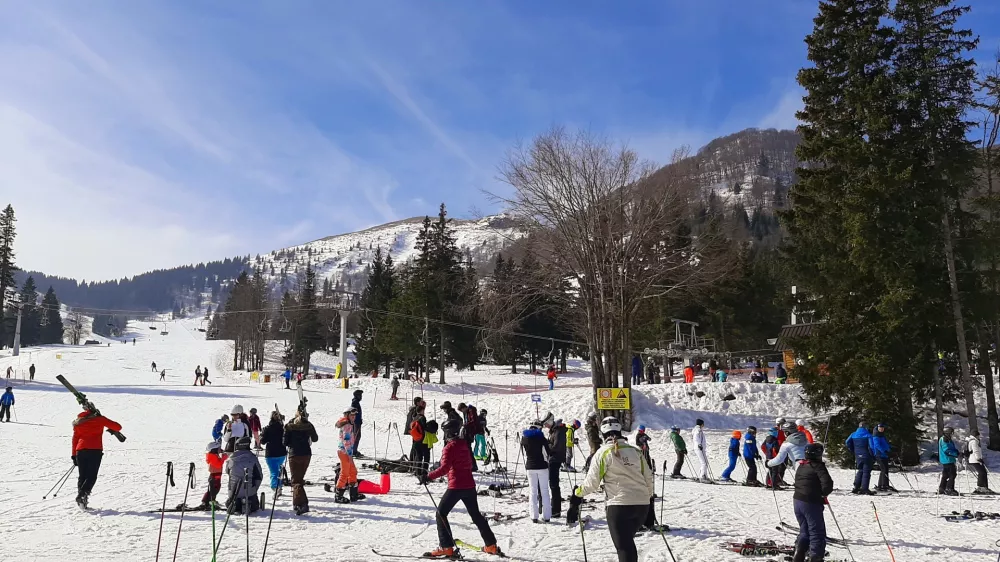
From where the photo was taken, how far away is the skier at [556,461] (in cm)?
1100

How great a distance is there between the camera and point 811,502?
320 inches

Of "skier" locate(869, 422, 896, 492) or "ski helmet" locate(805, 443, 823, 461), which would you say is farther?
"skier" locate(869, 422, 896, 492)

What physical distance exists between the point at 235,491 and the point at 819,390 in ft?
63.6

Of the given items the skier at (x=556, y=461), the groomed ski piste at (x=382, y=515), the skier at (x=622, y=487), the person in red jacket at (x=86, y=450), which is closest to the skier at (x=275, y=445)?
the groomed ski piste at (x=382, y=515)

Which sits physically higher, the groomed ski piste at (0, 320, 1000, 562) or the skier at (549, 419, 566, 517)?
the skier at (549, 419, 566, 517)

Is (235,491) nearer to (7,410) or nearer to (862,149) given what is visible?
(862,149)

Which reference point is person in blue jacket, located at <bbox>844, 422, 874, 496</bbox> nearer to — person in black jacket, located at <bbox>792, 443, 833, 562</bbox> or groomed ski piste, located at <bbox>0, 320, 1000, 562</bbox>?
groomed ski piste, located at <bbox>0, 320, 1000, 562</bbox>

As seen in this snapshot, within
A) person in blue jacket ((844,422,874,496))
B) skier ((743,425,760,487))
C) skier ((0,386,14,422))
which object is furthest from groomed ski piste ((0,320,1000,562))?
skier ((743,425,760,487))

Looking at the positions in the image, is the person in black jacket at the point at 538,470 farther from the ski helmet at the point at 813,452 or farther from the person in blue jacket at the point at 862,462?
the person in blue jacket at the point at 862,462

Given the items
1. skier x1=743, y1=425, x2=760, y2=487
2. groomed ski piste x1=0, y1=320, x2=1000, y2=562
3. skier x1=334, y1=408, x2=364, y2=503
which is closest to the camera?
groomed ski piste x1=0, y1=320, x2=1000, y2=562

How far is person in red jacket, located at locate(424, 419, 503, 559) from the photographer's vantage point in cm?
827

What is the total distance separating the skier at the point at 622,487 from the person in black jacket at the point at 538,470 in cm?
363

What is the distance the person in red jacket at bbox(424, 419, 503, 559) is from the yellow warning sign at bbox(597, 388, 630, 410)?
Answer: 16480mm

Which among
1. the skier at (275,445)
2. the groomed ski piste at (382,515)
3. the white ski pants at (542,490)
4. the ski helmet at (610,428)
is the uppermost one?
the ski helmet at (610,428)
